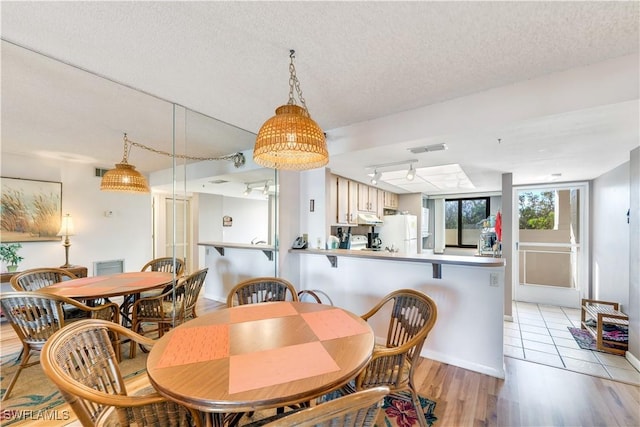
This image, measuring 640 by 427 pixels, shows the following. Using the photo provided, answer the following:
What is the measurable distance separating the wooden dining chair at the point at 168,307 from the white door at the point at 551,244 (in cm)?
506

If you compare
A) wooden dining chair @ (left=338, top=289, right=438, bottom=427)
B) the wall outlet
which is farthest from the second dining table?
the wall outlet

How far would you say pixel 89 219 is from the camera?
6.52 feet

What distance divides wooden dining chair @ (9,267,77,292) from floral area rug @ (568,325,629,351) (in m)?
4.92

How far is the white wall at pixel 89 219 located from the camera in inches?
68.5

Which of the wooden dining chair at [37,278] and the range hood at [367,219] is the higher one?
the range hood at [367,219]

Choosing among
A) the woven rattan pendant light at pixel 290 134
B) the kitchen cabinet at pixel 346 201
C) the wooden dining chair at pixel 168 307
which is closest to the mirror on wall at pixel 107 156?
the wooden dining chair at pixel 168 307

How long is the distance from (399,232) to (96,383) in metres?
4.72

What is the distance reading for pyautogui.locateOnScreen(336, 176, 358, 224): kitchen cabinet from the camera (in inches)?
157

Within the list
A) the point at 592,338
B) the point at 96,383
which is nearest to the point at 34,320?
the point at 96,383

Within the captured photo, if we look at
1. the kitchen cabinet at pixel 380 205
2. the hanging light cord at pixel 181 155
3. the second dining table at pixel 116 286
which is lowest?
the second dining table at pixel 116 286

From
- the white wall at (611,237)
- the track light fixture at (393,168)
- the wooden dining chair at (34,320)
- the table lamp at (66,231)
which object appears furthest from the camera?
the track light fixture at (393,168)

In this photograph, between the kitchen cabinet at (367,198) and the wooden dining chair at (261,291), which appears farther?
the kitchen cabinet at (367,198)

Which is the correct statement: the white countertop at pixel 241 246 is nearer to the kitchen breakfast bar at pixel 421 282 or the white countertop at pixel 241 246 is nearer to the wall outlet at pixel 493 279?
the kitchen breakfast bar at pixel 421 282

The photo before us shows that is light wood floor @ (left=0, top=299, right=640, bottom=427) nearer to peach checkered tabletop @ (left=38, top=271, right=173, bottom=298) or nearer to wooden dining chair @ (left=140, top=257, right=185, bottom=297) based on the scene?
peach checkered tabletop @ (left=38, top=271, right=173, bottom=298)
